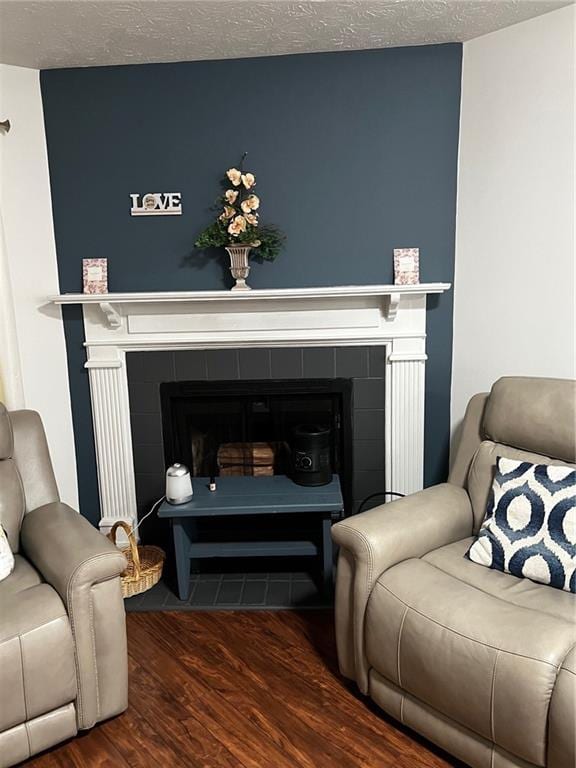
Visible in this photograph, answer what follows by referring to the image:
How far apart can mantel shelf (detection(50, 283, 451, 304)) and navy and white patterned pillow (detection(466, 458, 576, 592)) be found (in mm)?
942

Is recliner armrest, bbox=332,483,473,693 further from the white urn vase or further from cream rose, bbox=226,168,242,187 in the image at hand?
cream rose, bbox=226,168,242,187

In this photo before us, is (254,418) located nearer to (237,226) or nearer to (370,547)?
(237,226)

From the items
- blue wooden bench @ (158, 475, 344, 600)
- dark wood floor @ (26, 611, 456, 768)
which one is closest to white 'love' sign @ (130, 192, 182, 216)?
blue wooden bench @ (158, 475, 344, 600)

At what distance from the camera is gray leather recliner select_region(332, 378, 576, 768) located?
5.18 feet

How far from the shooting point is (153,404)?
10.2 ft

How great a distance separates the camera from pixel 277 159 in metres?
2.88

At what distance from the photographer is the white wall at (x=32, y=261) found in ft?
9.30

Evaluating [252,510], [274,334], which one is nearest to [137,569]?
[252,510]

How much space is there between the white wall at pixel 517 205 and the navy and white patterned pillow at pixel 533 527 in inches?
26.0

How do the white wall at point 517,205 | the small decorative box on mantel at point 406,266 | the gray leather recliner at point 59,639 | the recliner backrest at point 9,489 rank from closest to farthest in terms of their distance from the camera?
the gray leather recliner at point 59,639, the recliner backrest at point 9,489, the white wall at point 517,205, the small decorative box on mantel at point 406,266

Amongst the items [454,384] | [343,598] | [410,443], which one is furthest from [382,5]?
[343,598]

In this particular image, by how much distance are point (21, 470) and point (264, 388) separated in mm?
1165

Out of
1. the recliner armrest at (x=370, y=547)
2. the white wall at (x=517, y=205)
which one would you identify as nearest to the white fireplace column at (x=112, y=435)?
the recliner armrest at (x=370, y=547)

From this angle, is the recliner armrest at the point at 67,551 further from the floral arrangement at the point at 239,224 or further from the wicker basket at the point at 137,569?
the floral arrangement at the point at 239,224
